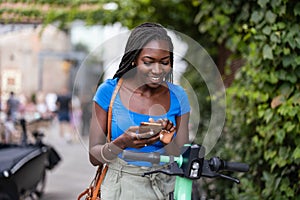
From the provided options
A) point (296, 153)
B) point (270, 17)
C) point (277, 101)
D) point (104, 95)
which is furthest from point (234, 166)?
point (270, 17)

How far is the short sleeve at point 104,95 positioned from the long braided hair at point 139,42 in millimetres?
79

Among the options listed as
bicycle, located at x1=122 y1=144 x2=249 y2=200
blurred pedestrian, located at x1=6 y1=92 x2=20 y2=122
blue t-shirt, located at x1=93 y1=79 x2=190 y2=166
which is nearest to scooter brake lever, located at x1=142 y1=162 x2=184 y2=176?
bicycle, located at x1=122 y1=144 x2=249 y2=200

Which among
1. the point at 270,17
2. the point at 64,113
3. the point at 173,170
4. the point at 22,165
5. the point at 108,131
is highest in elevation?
the point at 270,17

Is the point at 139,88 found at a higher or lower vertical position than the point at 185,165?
higher

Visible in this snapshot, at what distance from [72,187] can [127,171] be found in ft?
18.6

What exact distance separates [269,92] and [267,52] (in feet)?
0.99

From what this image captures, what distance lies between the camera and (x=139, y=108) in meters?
2.05

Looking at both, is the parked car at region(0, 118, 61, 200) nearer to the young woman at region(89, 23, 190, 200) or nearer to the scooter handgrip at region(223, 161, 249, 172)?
the young woman at region(89, 23, 190, 200)

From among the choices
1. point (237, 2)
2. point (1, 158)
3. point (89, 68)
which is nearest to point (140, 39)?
point (89, 68)

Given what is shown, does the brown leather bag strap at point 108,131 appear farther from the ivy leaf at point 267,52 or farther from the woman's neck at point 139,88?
the ivy leaf at point 267,52

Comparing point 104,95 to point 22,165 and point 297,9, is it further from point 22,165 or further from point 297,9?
point 22,165

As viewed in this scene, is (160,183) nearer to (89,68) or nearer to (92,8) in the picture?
(89,68)

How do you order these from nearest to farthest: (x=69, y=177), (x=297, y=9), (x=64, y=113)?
1. (x=297, y=9)
2. (x=69, y=177)
3. (x=64, y=113)

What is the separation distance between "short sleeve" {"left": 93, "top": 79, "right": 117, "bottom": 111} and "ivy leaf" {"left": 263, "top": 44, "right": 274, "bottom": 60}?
1667mm
